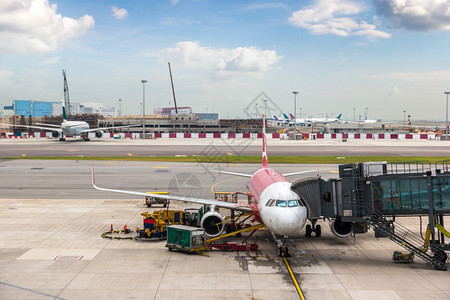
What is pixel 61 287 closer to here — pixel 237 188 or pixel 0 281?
pixel 0 281

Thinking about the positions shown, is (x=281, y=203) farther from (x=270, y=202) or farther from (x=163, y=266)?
(x=163, y=266)

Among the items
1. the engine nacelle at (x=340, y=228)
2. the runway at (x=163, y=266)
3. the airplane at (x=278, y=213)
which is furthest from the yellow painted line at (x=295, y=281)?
the engine nacelle at (x=340, y=228)

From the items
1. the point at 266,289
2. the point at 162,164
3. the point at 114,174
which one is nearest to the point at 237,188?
the point at 114,174

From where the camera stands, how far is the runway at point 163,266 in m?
19.4

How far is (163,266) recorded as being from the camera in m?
23.1

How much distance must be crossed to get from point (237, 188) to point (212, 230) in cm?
2155

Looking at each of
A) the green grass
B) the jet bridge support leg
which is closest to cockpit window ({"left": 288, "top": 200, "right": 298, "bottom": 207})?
the jet bridge support leg

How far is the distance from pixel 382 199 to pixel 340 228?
3531 mm

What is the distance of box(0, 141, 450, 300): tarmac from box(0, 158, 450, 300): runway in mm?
45

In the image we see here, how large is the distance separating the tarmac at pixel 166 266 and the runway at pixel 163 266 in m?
0.04

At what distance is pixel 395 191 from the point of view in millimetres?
24859

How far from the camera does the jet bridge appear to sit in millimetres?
23609

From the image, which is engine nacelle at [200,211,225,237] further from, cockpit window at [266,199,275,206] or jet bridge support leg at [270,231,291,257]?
cockpit window at [266,199,275,206]

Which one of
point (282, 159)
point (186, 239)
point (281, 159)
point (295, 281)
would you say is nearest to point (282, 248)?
point (295, 281)
